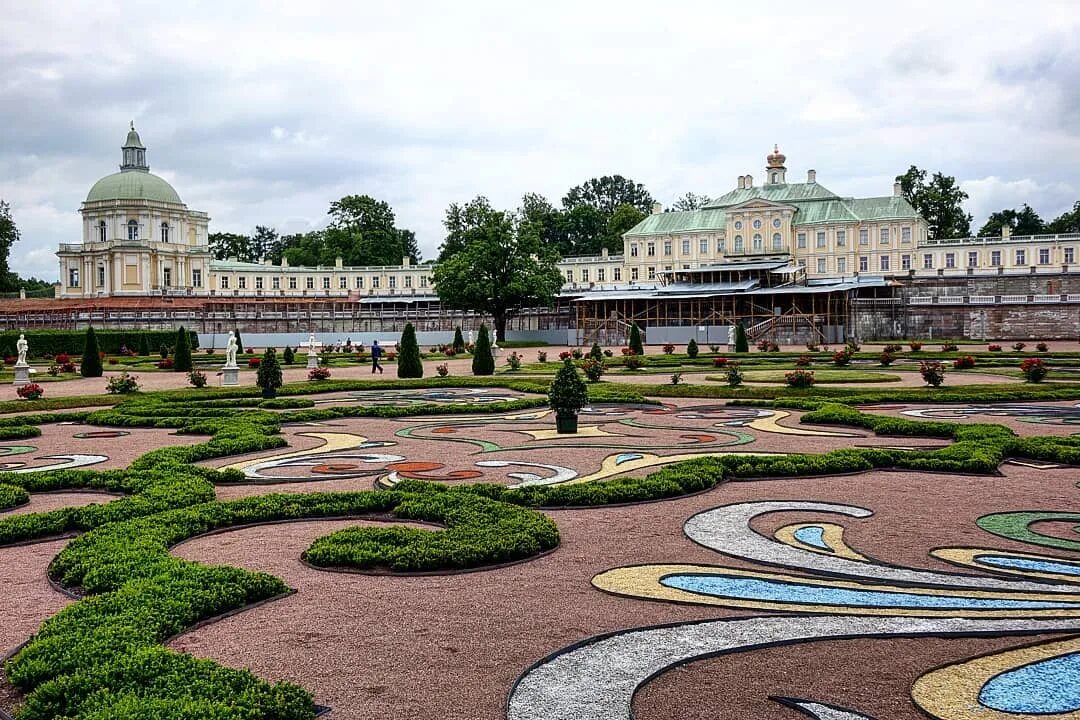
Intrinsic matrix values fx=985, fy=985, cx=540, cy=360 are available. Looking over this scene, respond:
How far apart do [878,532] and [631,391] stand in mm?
12379

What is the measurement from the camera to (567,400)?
14.1 metres

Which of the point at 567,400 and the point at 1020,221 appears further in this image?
the point at 1020,221

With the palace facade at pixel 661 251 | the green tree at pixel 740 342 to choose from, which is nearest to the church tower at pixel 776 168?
the palace facade at pixel 661 251

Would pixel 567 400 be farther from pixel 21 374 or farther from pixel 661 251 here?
pixel 661 251

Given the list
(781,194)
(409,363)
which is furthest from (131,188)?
(409,363)

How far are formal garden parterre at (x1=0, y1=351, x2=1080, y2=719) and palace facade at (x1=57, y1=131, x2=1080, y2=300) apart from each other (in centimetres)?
5427

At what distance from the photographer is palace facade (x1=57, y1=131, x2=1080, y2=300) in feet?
237

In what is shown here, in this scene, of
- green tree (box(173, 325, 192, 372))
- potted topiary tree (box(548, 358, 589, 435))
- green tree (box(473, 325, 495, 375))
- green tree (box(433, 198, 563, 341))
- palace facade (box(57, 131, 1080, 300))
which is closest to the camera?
potted topiary tree (box(548, 358, 589, 435))

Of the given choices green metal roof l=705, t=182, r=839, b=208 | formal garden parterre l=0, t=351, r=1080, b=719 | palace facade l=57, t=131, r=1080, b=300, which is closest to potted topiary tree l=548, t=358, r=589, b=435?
formal garden parterre l=0, t=351, r=1080, b=719

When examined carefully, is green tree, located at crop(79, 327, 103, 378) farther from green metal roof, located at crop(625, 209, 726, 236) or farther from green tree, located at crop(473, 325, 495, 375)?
green metal roof, located at crop(625, 209, 726, 236)

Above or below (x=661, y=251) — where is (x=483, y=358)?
below

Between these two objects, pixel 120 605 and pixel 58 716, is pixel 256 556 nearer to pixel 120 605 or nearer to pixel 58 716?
pixel 120 605

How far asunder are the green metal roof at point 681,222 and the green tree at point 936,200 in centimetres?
1717

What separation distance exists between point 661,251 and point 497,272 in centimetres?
2753
